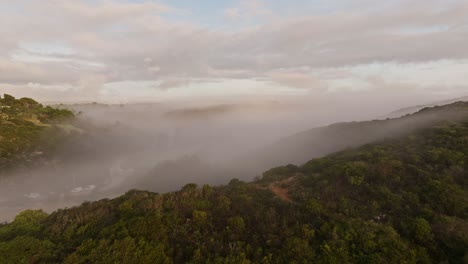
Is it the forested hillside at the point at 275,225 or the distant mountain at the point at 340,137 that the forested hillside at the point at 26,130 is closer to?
the forested hillside at the point at 275,225

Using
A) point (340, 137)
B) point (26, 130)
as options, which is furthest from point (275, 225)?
point (26, 130)

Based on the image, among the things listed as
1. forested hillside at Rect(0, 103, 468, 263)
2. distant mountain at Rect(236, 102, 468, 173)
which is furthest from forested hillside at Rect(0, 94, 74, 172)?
distant mountain at Rect(236, 102, 468, 173)

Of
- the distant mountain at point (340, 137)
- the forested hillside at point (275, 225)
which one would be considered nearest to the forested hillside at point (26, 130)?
the forested hillside at point (275, 225)

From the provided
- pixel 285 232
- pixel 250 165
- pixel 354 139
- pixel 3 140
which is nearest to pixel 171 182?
pixel 250 165

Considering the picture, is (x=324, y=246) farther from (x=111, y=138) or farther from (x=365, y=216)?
(x=111, y=138)

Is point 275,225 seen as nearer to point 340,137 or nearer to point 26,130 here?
point 340,137
